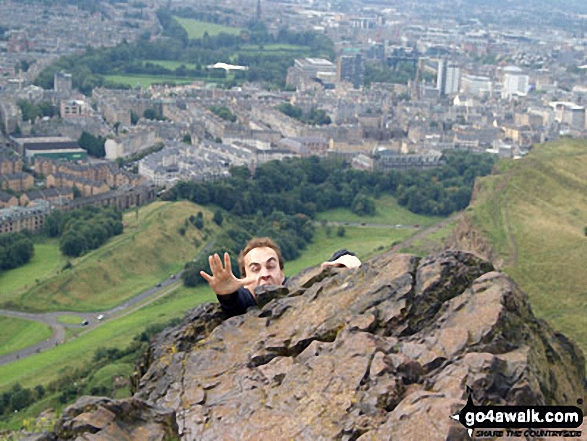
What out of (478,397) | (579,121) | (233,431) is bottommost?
(579,121)

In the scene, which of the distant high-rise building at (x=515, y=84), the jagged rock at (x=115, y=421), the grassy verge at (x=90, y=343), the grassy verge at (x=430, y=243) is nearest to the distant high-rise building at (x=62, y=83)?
the distant high-rise building at (x=515, y=84)

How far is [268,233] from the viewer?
149 ft

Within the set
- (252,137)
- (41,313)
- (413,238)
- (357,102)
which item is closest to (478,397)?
(41,313)

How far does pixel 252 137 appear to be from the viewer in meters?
65.6

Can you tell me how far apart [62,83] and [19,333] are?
50.3 m

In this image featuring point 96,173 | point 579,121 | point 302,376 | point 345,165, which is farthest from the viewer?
point 579,121

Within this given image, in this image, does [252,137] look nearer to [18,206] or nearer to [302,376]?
[18,206]

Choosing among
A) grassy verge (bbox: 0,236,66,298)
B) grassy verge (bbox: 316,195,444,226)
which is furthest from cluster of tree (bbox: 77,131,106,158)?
grassy verge (bbox: 0,236,66,298)

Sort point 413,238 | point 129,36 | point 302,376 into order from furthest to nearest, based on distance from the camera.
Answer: point 129,36
point 413,238
point 302,376

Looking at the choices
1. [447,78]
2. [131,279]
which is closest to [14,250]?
[131,279]

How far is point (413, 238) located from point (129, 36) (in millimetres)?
70742

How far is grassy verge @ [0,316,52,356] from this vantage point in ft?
103

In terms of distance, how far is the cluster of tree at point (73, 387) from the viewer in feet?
77.9

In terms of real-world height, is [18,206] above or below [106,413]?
below
